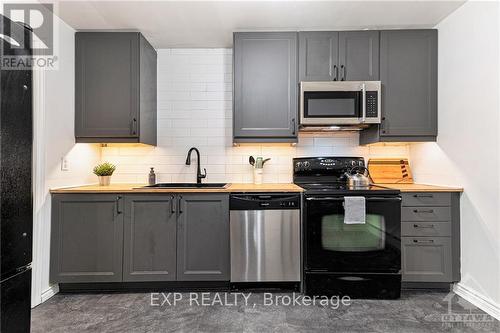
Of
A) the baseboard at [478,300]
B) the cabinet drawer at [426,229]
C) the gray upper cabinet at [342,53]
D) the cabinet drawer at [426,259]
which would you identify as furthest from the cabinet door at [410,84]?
the baseboard at [478,300]

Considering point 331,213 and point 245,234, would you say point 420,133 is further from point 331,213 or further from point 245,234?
point 245,234

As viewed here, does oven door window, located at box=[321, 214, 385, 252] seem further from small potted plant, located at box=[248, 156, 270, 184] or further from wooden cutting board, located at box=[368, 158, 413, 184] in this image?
small potted plant, located at box=[248, 156, 270, 184]

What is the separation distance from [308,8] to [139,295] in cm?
273

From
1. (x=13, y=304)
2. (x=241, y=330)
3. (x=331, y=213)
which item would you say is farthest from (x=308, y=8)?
(x=13, y=304)

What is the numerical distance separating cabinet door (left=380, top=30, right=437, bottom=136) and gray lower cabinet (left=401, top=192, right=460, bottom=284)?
2.12 ft

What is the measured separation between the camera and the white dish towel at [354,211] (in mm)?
2211

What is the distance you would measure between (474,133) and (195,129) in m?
2.48

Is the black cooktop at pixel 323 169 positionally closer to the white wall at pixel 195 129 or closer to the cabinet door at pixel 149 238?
the white wall at pixel 195 129

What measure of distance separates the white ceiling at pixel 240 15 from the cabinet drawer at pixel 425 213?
1.64 metres

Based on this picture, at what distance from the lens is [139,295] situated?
2324mm

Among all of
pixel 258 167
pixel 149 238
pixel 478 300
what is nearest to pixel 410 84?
pixel 258 167

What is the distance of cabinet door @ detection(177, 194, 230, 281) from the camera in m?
2.33

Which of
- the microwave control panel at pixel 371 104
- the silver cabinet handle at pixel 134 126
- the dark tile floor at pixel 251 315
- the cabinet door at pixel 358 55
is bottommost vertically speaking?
the dark tile floor at pixel 251 315

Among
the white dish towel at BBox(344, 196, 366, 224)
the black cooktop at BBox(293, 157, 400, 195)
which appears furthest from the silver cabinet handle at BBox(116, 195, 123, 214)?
the white dish towel at BBox(344, 196, 366, 224)
